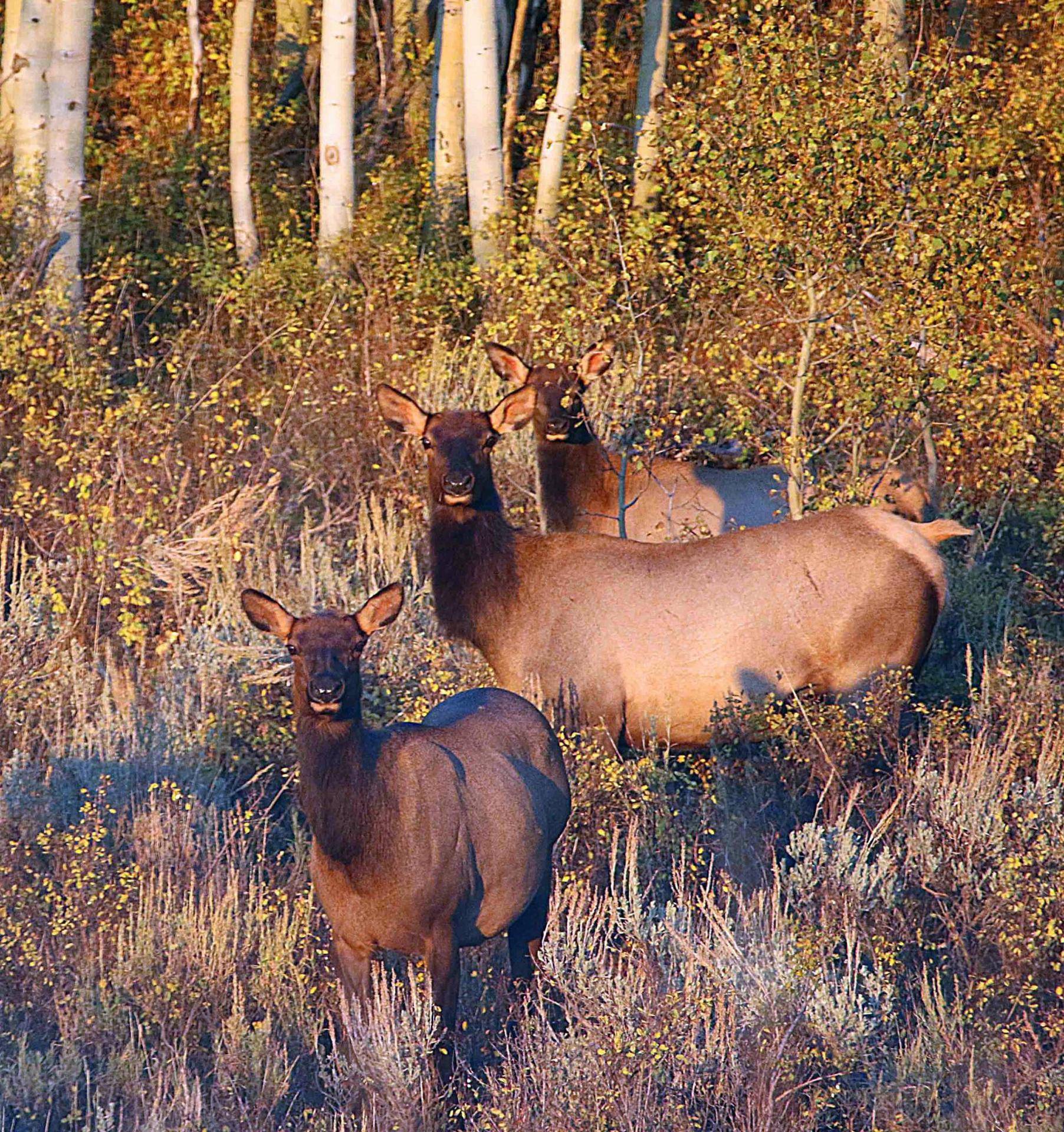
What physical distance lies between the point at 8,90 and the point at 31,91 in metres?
0.72

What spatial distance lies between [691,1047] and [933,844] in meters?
2.13

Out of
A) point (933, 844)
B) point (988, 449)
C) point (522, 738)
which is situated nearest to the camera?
point (522, 738)

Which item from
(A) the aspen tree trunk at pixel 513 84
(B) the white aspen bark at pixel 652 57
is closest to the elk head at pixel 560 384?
(B) the white aspen bark at pixel 652 57

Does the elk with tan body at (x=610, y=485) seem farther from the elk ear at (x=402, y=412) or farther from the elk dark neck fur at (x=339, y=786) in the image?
the elk dark neck fur at (x=339, y=786)

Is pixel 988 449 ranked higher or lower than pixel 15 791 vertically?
higher

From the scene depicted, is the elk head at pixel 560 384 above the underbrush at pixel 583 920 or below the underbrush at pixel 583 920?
above

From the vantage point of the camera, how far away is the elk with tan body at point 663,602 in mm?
9070

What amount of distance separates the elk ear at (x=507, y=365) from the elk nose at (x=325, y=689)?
529 cm

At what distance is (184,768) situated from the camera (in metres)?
8.89

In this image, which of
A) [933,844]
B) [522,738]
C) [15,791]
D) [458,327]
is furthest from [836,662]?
[458,327]

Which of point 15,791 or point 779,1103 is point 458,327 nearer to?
point 15,791

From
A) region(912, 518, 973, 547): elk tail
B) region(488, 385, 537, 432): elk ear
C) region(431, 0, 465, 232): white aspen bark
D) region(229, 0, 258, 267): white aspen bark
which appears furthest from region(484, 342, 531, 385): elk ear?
region(431, 0, 465, 232): white aspen bark

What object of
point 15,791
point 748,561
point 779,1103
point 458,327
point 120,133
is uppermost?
point 120,133

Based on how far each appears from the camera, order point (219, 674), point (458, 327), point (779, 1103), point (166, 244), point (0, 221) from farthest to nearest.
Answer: point (166, 244) → point (458, 327) → point (0, 221) → point (219, 674) → point (779, 1103)
